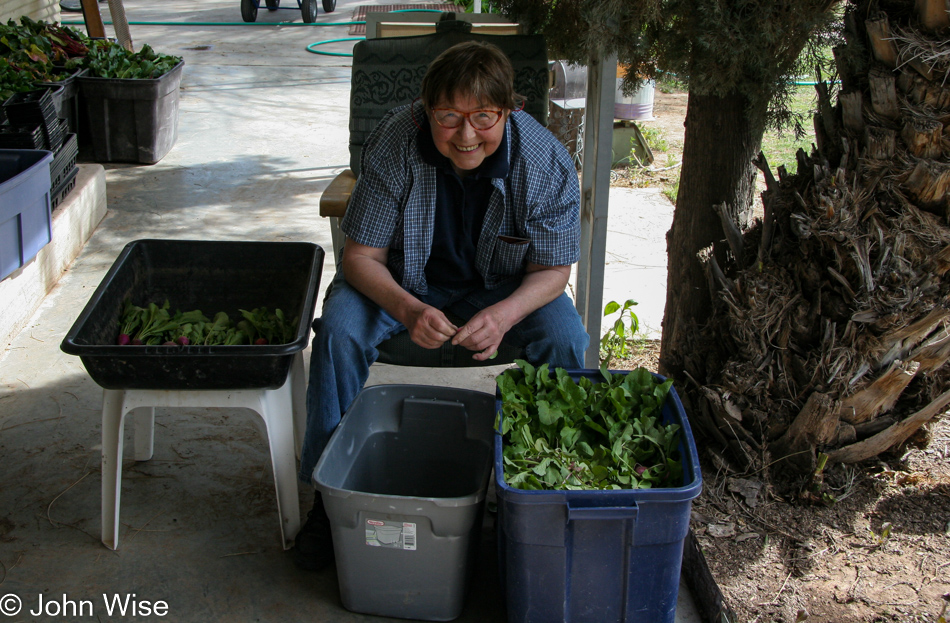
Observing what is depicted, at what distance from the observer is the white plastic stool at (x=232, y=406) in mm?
1854

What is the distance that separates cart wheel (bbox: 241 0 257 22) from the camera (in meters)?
10.7

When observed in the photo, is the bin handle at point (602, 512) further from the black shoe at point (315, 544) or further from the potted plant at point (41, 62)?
the potted plant at point (41, 62)

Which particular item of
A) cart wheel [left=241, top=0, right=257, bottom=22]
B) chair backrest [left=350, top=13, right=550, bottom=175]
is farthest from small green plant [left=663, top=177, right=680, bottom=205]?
cart wheel [left=241, top=0, right=257, bottom=22]

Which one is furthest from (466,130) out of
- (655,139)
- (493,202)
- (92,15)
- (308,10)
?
(308,10)

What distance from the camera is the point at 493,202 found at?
79.6 inches

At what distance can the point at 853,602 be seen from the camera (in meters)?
1.77

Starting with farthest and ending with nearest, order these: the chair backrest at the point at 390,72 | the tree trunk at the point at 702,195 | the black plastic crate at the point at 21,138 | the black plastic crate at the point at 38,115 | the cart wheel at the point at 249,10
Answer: the cart wheel at the point at 249,10, the black plastic crate at the point at 38,115, the black plastic crate at the point at 21,138, the chair backrest at the point at 390,72, the tree trunk at the point at 702,195

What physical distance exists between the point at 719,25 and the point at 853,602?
1.29 meters

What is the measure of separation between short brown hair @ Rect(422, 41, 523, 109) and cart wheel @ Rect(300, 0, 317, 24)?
979cm

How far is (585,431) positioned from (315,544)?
2.32 ft

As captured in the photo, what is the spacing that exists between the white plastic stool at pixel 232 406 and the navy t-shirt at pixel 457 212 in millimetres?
445

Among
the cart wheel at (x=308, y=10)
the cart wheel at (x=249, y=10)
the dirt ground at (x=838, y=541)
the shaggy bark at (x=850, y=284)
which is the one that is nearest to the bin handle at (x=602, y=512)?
the dirt ground at (x=838, y=541)

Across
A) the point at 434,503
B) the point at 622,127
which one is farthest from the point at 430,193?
the point at 622,127

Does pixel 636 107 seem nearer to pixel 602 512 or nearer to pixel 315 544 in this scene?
pixel 315 544
